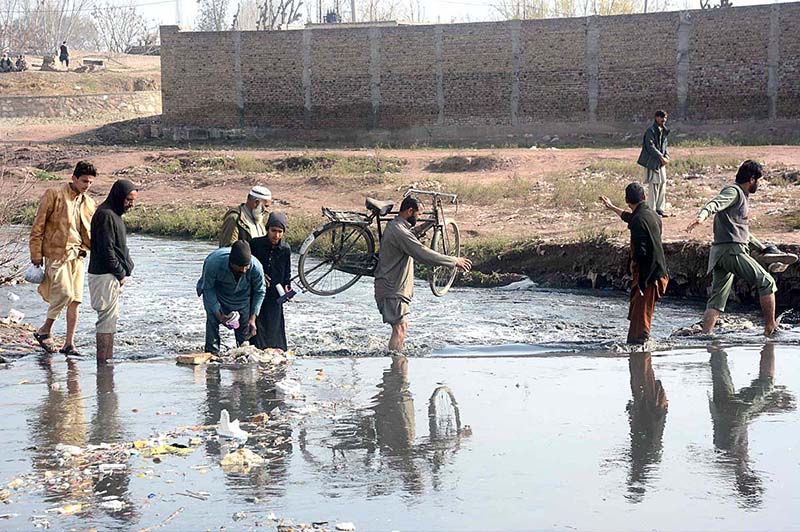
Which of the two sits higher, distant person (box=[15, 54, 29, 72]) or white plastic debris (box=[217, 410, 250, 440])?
distant person (box=[15, 54, 29, 72])

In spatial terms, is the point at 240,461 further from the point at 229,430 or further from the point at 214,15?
the point at 214,15

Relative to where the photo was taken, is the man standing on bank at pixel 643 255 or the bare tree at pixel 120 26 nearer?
the man standing on bank at pixel 643 255

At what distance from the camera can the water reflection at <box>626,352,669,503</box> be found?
258 inches

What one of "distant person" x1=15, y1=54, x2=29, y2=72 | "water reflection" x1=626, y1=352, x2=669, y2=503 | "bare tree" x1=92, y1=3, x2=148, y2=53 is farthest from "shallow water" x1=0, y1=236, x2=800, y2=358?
"bare tree" x1=92, y1=3, x2=148, y2=53

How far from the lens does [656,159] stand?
17.5m

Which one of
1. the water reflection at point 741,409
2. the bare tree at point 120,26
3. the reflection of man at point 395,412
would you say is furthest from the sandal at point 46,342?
the bare tree at point 120,26

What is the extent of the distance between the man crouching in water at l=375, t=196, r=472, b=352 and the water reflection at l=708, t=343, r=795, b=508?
260cm

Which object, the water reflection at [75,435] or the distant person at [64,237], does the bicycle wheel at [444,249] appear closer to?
the distant person at [64,237]

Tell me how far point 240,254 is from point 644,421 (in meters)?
3.48

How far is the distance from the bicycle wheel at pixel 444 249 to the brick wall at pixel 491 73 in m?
25.2

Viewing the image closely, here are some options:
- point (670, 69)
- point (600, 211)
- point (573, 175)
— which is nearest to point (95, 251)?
point (600, 211)

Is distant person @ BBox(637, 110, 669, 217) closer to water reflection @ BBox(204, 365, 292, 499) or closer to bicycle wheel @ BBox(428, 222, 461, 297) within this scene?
bicycle wheel @ BBox(428, 222, 461, 297)

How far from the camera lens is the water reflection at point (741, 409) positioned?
6.48 meters

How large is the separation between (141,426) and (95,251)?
2.38 meters
